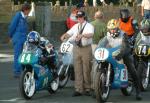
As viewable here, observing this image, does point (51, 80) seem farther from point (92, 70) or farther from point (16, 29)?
point (16, 29)

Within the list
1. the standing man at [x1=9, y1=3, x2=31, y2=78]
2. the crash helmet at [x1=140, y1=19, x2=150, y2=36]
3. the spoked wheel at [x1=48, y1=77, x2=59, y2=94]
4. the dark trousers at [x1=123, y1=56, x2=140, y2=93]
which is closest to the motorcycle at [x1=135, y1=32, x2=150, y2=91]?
the crash helmet at [x1=140, y1=19, x2=150, y2=36]

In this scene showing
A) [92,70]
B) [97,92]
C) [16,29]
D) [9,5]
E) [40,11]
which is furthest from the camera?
[9,5]

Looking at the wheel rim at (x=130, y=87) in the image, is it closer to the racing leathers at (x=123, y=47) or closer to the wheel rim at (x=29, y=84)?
the racing leathers at (x=123, y=47)

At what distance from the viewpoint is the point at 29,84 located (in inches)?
536

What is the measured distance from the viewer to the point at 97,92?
509 inches

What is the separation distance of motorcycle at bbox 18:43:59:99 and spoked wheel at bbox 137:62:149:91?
206cm

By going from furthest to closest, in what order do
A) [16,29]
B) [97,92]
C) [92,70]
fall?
[16,29] < [92,70] < [97,92]

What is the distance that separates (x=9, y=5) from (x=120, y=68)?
924 inches

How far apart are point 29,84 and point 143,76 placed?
9.45ft

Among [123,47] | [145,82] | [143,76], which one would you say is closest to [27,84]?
[123,47]

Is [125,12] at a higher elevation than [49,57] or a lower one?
higher

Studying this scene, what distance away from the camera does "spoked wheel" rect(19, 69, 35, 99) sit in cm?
1343

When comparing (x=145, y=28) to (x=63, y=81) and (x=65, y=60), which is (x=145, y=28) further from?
Answer: (x=63, y=81)

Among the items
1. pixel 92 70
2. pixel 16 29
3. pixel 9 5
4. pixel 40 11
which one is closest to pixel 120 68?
pixel 92 70
